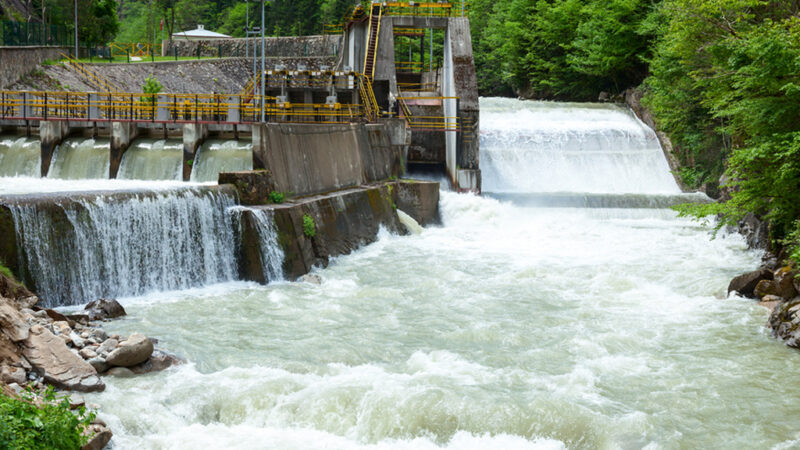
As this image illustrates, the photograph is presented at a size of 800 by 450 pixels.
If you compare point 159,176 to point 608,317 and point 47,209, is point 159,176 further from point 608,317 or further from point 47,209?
point 608,317

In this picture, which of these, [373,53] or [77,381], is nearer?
[77,381]

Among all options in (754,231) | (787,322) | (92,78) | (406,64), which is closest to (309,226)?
(787,322)

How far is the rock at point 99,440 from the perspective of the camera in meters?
8.61

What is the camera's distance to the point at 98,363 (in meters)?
10.9

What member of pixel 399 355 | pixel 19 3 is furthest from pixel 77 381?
pixel 19 3

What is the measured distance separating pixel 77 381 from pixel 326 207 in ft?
35.6

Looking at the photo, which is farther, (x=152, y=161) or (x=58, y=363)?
(x=152, y=161)

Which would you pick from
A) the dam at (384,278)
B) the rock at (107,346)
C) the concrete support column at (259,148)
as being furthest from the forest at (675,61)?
the rock at (107,346)

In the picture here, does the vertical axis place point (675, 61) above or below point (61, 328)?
above

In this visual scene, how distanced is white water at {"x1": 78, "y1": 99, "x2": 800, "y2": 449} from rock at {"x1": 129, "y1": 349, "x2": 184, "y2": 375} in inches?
7.1

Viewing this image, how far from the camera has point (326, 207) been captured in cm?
2048

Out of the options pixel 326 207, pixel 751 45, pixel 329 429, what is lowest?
pixel 329 429

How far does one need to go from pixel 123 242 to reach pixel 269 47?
54069 mm

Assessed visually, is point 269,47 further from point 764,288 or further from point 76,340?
point 76,340
